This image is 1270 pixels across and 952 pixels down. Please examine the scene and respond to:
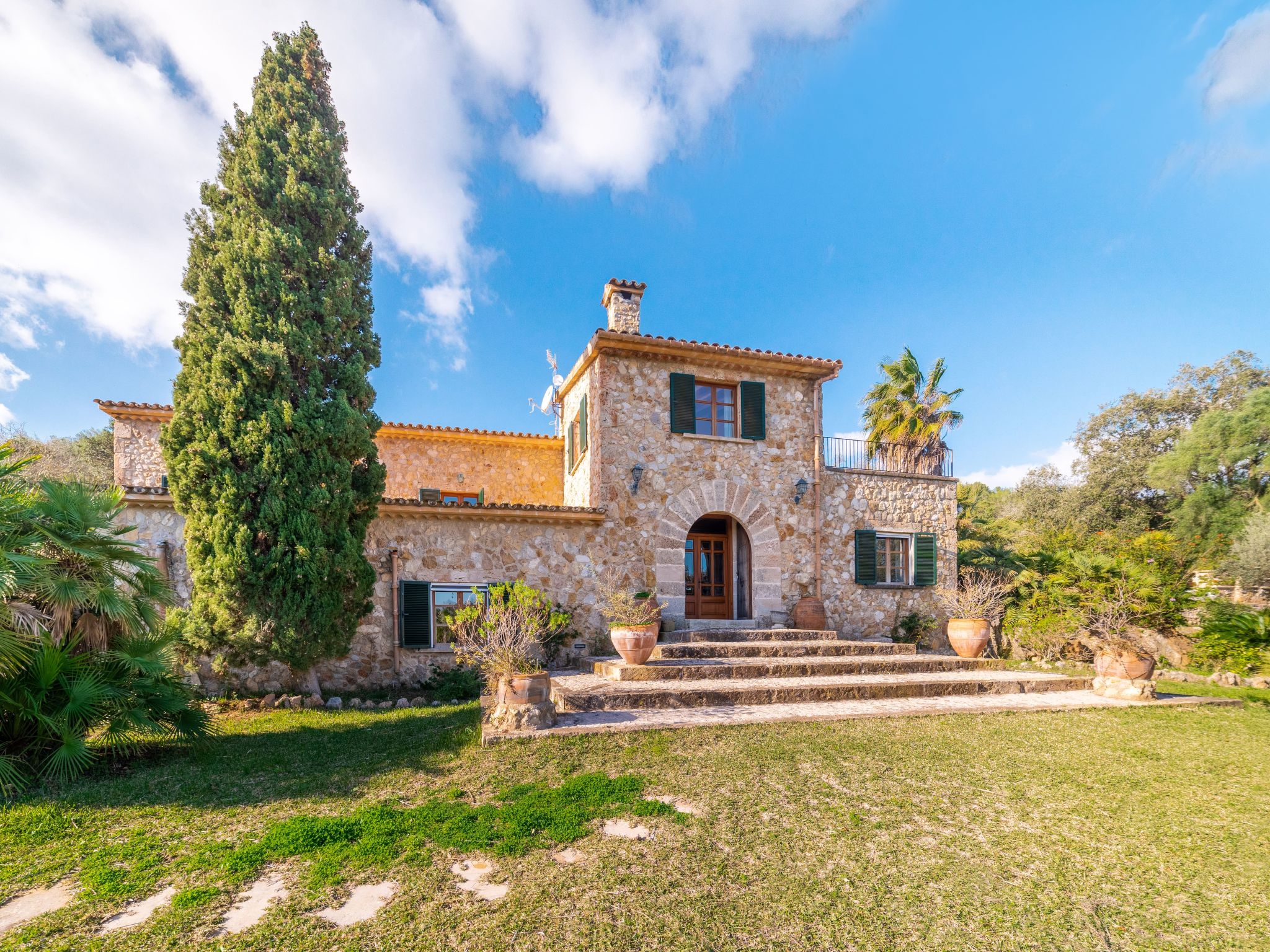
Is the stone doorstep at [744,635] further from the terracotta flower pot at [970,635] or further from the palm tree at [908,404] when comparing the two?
the palm tree at [908,404]

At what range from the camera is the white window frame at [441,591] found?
998 centimetres

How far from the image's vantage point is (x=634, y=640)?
8.52 m

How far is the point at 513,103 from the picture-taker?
1084 centimetres

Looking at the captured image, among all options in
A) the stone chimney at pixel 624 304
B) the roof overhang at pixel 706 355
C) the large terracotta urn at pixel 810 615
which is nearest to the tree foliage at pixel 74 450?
the roof overhang at pixel 706 355

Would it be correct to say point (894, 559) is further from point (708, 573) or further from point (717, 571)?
point (708, 573)

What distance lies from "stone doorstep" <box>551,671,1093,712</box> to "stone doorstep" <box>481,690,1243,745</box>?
0.42 feet

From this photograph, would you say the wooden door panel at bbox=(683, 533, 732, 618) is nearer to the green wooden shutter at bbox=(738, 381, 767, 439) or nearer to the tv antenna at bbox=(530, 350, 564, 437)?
the green wooden shutter at bbox=(738, 381, 767, 439)

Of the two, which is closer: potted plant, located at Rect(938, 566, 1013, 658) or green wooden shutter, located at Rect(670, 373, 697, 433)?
potted plant, located at Rect(938, 566, 1013, 658)

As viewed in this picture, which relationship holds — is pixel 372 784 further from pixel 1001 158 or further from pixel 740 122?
pixel 1001 158

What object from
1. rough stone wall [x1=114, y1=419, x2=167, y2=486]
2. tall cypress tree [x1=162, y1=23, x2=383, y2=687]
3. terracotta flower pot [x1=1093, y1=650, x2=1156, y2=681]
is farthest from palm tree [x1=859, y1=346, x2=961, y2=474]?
rough stone wall [x1=114, y1=419, x2=167, y2=486]

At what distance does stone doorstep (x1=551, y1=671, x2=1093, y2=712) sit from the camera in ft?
24.1

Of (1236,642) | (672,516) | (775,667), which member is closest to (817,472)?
(672,516)

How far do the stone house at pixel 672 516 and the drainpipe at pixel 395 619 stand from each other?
0.03 m

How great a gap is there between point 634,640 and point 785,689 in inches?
87.5
